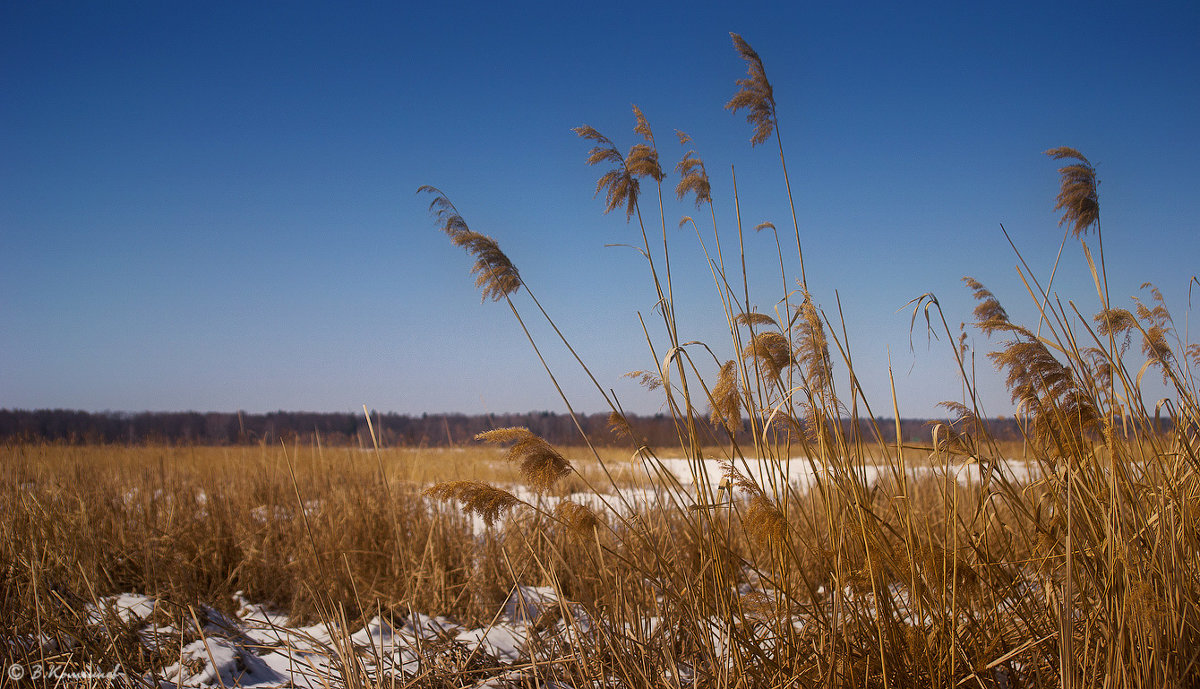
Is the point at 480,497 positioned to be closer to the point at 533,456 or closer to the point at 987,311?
the point at 533,456

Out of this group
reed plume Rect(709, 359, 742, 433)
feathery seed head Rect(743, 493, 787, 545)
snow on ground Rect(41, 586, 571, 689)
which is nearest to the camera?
feathery seed head Rect(743, 493, 787, 545)

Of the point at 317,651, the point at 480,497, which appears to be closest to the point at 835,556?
the point at 480,497

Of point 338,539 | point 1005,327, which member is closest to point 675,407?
point 1005,327

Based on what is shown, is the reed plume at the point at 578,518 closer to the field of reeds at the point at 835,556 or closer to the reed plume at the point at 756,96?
the field of reeds at the point at 835,556

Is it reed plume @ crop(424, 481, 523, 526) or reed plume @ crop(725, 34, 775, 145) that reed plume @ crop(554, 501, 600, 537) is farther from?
reed plume @ crop(725, 34, 775, 145)

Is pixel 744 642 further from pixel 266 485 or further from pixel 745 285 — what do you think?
pixel 266 485

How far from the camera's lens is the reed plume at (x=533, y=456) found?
1.67m

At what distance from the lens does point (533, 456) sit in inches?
66.4

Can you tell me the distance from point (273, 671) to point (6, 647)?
109cm

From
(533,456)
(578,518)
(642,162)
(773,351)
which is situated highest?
(642,162)

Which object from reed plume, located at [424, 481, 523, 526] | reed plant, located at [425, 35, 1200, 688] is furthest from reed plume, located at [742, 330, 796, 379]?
reed plume, located at [424, 481, 523, 526]

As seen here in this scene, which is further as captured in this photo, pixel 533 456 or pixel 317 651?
pixel 317 651

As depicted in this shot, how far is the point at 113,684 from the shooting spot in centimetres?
244

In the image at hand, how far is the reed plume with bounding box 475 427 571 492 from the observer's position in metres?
1.67
